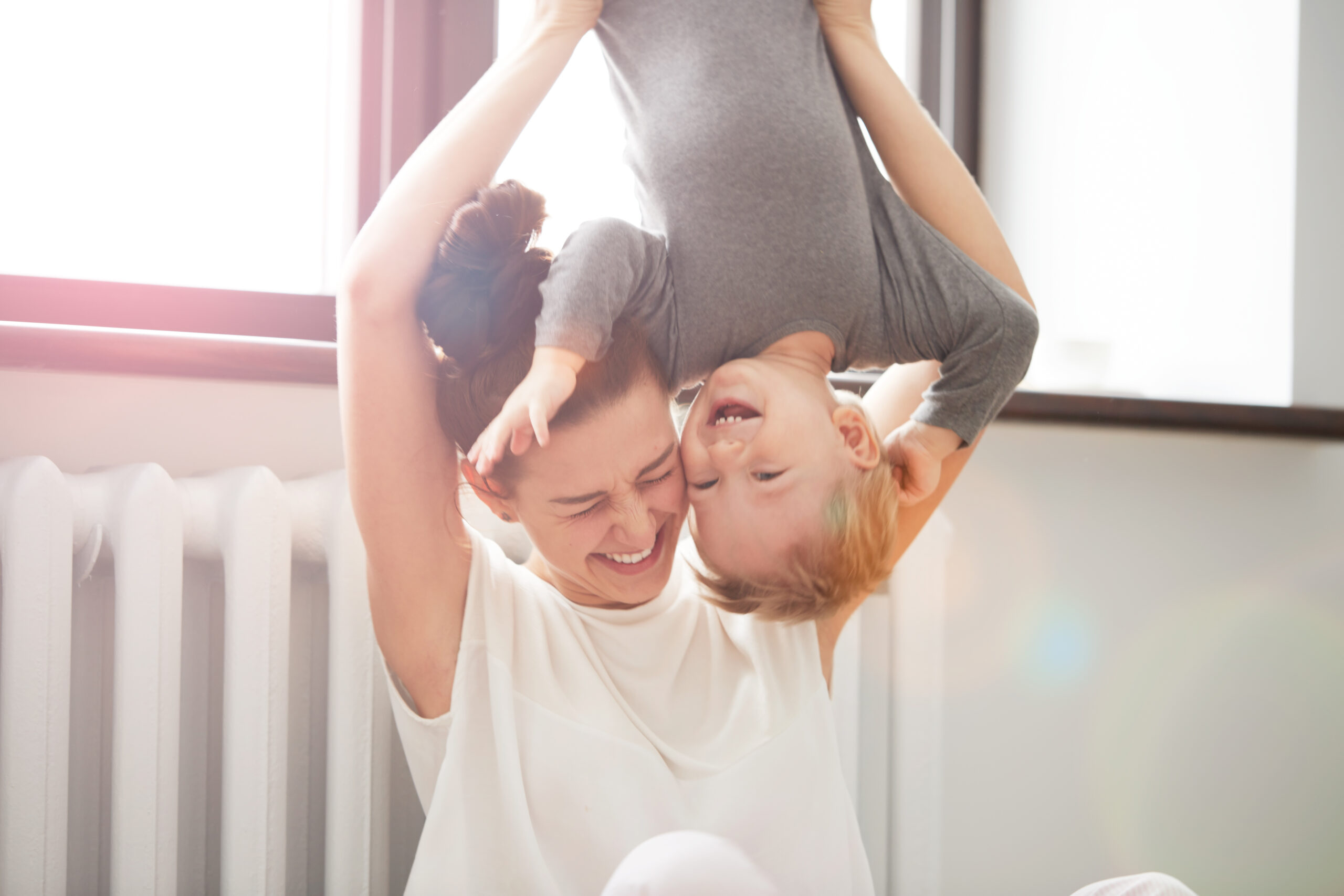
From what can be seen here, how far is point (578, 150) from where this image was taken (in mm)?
793

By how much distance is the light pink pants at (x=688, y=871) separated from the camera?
486 mm

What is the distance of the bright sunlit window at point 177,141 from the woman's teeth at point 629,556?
1.92ft

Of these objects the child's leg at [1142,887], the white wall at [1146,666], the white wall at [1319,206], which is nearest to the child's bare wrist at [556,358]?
the child's leg at [1142,887]

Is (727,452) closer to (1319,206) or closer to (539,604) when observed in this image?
(539,604)

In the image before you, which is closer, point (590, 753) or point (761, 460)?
point (761, 460)

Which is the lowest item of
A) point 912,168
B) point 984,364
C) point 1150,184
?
point 984,364

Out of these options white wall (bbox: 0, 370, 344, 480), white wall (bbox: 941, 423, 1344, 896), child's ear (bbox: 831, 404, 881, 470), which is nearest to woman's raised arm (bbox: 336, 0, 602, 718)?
child's ear (bbox: 831, 404, 881, 470)

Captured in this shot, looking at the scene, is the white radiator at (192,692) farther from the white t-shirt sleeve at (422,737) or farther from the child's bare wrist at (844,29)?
the child's bare wrist at (844,29)

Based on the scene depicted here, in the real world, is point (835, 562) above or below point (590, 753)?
above

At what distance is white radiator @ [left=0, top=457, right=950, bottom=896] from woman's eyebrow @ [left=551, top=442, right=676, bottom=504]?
1.25 feet

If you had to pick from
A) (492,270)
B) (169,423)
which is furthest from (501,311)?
(169,423)

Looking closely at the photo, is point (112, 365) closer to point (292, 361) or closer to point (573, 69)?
point (292, 361)

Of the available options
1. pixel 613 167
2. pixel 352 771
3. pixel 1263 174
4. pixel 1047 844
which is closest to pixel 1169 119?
pixel 1263 174

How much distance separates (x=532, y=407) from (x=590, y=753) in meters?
0.34
